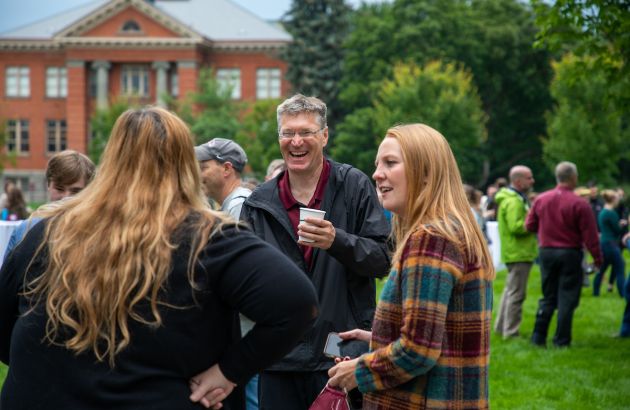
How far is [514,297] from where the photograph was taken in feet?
40.0

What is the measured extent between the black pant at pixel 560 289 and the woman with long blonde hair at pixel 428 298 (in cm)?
824

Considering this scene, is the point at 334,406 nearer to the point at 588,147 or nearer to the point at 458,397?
the point at 458,397

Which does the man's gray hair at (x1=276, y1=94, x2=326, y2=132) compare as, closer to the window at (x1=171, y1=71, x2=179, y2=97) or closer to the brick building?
the brick building

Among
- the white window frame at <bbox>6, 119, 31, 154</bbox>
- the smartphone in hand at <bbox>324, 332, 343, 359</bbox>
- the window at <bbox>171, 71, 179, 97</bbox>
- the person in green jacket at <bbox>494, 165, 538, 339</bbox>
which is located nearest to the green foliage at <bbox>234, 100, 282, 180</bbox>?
the window at <bbox>171, 71, 179, 97</bbox>

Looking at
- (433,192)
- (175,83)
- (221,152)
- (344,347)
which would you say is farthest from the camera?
(175,83)

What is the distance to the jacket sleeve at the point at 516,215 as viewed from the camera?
39.7ft

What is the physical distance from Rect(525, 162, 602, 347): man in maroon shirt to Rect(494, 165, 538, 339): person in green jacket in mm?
596

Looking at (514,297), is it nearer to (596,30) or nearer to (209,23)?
(596,30)

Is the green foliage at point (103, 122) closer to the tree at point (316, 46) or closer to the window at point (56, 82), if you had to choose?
the tree at point (316, 46)

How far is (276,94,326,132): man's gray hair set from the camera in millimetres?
4965

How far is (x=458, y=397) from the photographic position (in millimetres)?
3279

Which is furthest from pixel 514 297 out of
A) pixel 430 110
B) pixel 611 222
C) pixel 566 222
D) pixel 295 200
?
pixel 430 110

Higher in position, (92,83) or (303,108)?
(303,108)

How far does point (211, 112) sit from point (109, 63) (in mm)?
18328
